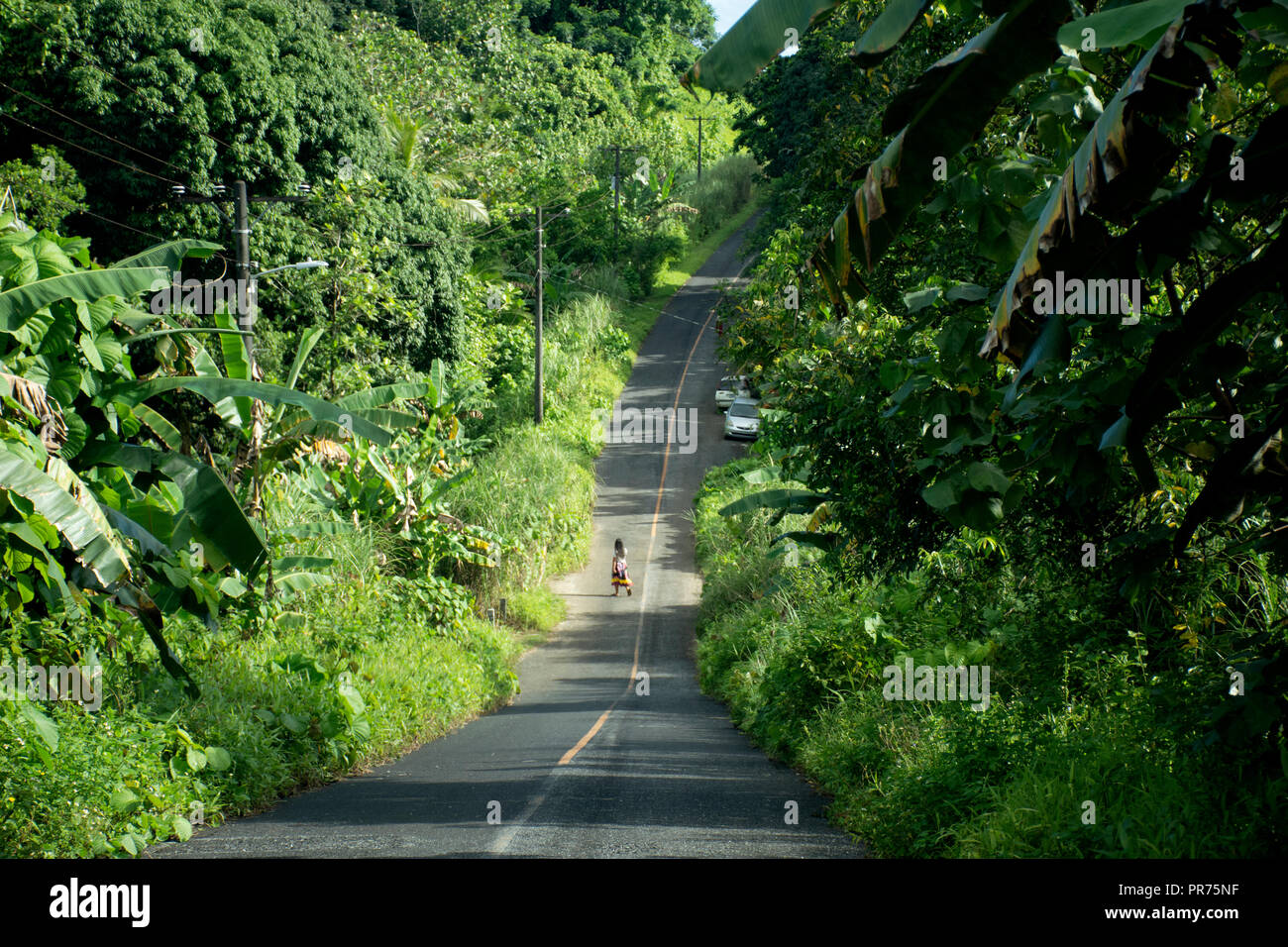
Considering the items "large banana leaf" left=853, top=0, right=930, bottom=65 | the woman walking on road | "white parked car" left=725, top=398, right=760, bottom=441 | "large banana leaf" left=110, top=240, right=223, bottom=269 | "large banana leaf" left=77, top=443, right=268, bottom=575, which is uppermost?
"white parked car" left=725, top=398, right=760, bottom=441

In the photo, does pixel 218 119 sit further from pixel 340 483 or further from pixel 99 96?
pixel 340 483

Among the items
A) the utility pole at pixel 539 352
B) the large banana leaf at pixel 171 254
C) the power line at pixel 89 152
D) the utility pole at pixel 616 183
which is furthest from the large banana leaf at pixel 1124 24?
the utility pole at pixel 616 183

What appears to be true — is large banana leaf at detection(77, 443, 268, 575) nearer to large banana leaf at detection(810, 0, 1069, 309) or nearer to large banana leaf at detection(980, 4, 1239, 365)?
large banana leaf at detection(810, 0, 1069, 309)

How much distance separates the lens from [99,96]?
18969 mm

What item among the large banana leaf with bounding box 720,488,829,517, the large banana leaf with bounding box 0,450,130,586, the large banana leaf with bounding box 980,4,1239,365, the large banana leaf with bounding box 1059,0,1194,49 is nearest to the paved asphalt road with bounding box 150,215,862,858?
the large banana leaf with bounding box 0,450,130,586

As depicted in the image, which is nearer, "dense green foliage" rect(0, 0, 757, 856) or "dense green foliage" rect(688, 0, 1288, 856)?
"dense green foliage" rect(688, 0, 1288, 856)

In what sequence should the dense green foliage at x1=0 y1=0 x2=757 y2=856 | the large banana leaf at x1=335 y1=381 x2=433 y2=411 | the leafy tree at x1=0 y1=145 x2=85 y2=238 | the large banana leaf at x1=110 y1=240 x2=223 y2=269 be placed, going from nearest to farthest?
the dense green foliage at x1=0 y1=0 x2=757 y2=856
the large banana leaf at x1=110 y1=240 x2=223 y2=269
the large banana leaf at x1=335 y1=381 x2=433 y2=411
the leafy tree at x1=0 y1=145 x2=85 y2=238

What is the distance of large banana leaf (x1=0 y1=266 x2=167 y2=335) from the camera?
691cm

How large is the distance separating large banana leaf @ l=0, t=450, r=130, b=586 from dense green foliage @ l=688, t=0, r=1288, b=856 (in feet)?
14.8

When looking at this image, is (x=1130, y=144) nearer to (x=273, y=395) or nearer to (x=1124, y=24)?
(x=1124, y=24)

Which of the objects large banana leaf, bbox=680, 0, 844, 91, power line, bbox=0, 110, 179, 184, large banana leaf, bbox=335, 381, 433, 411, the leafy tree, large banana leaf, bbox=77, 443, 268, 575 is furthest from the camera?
power line, bbox=0, 110, 179, 184

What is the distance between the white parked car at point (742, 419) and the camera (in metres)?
32.8

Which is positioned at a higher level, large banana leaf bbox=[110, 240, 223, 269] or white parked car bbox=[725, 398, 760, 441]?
white parked car bbox=[725, 398, 760, 441]
